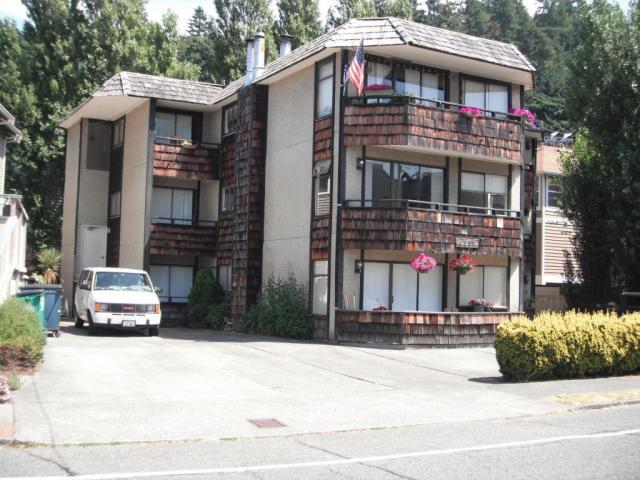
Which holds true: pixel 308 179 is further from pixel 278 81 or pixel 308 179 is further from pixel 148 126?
pixel 148 126

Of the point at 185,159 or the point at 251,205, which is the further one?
the point at 185,159

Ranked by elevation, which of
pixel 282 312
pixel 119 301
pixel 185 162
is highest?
pixel 185 162

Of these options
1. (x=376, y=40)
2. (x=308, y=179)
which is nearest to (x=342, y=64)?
(x=376, y=40)

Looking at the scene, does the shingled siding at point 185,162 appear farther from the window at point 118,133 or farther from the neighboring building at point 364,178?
the window at point 118,133

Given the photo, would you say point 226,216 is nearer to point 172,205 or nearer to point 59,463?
point 172,205

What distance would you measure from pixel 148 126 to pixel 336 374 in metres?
16.7

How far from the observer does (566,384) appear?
15141 mm

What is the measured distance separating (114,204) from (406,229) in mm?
16200

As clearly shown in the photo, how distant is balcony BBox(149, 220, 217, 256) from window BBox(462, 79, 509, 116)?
1097 centimetres

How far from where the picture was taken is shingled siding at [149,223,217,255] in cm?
2991

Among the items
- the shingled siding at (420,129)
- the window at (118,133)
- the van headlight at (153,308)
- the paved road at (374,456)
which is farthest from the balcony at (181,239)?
the paved road at (374,456)

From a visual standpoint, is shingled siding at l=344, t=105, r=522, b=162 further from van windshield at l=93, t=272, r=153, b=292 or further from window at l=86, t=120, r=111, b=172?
window at l=86, t=120, r=111, b=172

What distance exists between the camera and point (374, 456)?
8852 millimetres

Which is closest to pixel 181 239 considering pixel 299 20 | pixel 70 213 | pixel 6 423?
pixel 70 213
